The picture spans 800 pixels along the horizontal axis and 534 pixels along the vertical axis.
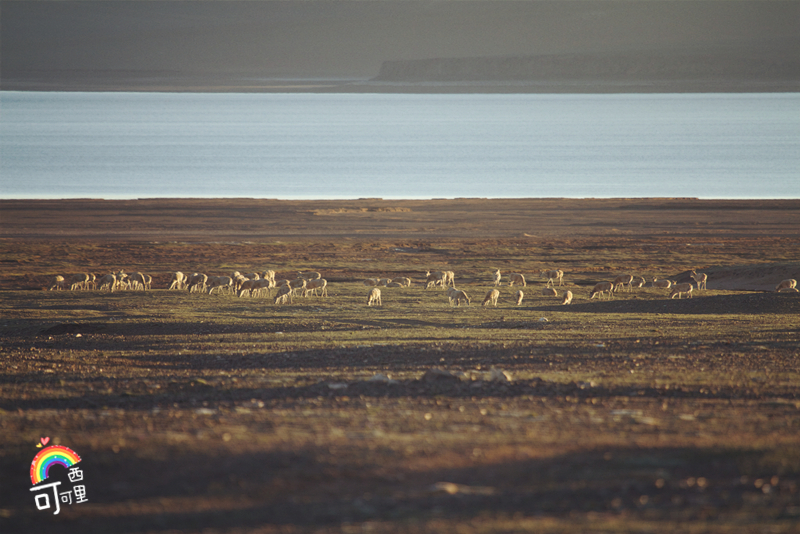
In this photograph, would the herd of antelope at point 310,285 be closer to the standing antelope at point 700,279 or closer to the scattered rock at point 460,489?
the standing antelope at point 700,279

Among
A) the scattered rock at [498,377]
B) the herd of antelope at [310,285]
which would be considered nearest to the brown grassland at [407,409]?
the scattered rock at [498,377]

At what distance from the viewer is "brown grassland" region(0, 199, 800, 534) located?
22.6 feet

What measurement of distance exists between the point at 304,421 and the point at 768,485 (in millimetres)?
5063

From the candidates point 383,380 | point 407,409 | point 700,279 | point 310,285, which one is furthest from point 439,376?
point 700,279

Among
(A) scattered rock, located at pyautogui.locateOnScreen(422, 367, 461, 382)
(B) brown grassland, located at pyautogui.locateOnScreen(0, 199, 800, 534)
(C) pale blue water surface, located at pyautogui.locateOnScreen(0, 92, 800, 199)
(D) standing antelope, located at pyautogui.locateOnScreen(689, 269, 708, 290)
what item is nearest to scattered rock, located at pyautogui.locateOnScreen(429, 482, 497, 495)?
(B) brown grassland, located at pyautogui.locateOnScreen(0, 199, 800, 534)

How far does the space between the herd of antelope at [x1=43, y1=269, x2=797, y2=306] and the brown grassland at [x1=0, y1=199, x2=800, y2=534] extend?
598mm

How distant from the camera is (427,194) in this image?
74.9 m

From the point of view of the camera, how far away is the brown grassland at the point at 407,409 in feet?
22.6

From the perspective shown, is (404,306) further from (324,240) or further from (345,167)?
(345,167)

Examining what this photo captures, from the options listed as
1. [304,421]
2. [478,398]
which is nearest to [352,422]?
[304,421]

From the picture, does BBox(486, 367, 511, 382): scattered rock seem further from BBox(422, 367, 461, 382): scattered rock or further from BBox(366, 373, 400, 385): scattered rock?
BBox(366, 373, 400, 385): scattered rock

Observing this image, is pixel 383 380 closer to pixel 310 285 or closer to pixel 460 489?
pixel 460 489

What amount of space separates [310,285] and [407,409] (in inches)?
699

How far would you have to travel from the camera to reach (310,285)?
27828 mm
